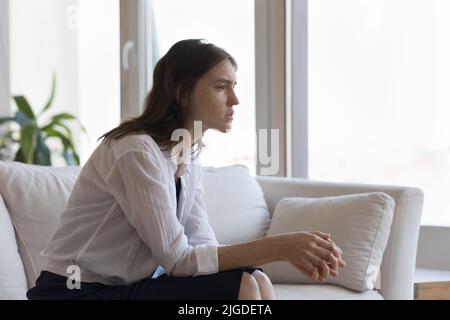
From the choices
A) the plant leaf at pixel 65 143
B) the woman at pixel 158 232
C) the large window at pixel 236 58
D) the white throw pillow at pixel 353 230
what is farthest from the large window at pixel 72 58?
the woman at pixel 158 232

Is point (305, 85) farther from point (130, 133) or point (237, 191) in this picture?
point (130, 133)

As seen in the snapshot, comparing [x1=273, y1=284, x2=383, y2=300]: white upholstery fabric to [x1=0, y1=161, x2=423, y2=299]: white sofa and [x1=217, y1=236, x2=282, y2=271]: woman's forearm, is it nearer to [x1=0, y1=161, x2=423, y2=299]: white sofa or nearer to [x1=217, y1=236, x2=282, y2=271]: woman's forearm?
[x1=0, y1=161, x2=423, y2=299]: white sofa

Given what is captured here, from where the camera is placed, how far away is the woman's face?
2.02 m

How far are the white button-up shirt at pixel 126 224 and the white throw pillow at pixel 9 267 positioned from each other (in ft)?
1.19

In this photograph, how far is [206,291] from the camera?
1.72 m

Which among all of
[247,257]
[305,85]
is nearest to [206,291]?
[247,257]

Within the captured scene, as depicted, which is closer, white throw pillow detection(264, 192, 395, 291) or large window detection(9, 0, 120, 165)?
white throw pillow detection(264, 192, 395, 291)

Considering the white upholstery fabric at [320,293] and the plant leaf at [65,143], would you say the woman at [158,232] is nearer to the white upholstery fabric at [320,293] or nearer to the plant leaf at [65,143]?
the white upholstery fabric at [320,293]

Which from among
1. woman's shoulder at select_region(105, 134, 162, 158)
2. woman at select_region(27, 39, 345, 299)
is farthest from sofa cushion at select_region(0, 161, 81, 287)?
woman's shoulder at select_region(105, 134, 162, 158)

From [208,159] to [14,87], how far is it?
55.7 inches

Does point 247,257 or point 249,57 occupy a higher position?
point 249,57

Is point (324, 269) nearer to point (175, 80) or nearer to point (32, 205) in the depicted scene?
point (175, 80)

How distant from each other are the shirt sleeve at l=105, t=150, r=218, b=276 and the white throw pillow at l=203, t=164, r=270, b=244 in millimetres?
916

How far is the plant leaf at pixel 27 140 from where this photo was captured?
3.75 meters
